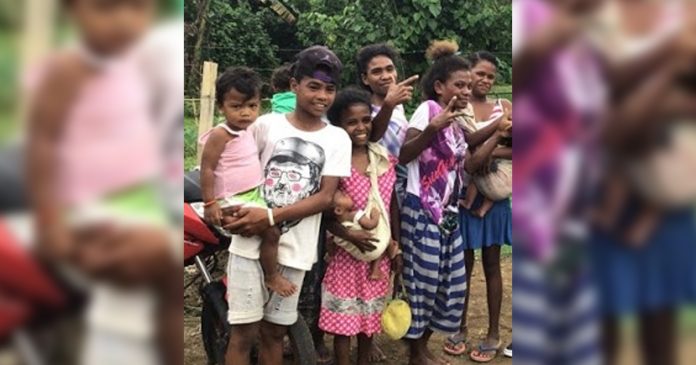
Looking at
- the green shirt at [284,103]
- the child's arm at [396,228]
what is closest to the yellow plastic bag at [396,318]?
the child's arm at [396,228]

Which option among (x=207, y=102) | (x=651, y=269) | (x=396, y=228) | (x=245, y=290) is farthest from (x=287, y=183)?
(x=207, y=102)

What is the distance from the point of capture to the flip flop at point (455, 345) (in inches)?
142

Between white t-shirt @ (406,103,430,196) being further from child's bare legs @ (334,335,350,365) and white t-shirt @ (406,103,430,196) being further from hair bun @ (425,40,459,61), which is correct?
child's bare legs @ (334,335,350,365)

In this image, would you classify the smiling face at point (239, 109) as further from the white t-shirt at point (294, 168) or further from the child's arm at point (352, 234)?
the child's arm at point (352, 234)

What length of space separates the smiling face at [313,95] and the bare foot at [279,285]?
57 centimetres

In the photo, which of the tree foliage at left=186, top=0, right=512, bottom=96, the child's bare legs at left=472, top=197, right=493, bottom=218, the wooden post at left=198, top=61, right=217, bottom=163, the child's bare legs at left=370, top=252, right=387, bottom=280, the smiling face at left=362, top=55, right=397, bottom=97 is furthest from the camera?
the tree foliage at left=186, top=0, right=512, bottom=96

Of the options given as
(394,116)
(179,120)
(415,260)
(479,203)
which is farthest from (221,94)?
(179,120)

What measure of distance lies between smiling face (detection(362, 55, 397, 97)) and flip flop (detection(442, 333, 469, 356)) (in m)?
1.25

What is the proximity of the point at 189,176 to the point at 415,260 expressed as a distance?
1003mm

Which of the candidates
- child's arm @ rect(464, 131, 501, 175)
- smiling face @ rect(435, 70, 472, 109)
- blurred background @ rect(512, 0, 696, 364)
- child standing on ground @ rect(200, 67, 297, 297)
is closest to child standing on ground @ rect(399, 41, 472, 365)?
smiling face @ rect(435, 70, 472, 109)

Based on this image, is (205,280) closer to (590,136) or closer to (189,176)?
(189,176)

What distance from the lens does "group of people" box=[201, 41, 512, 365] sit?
8.26 ft

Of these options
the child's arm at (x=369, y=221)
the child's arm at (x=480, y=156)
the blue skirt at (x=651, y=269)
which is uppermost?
the child's arm at (x=480, y=156)

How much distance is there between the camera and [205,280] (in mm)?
3105
